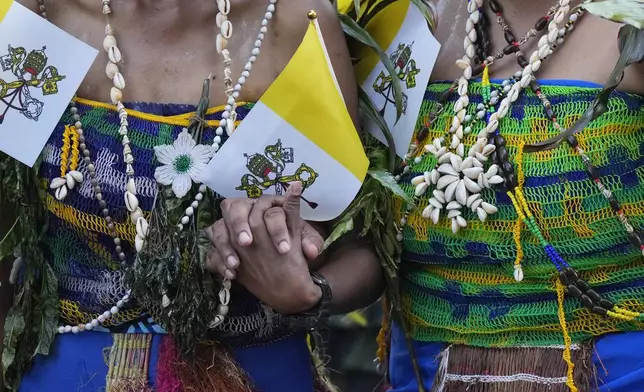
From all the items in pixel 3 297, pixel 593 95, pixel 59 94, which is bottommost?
pixel 3 297

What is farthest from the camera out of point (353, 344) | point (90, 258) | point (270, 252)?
point (353, 344)

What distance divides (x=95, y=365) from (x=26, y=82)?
565mm

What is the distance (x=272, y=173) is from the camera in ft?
5.62

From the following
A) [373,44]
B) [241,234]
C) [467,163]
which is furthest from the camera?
[373,44]

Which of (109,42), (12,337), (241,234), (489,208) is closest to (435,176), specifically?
(489,208)

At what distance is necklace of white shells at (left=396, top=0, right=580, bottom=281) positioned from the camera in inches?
70.6

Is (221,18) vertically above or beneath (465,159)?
above

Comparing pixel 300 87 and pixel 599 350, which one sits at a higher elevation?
pixel 300 87

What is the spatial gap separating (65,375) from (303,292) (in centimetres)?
56

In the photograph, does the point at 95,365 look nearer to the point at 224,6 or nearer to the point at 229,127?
the point at 229,127

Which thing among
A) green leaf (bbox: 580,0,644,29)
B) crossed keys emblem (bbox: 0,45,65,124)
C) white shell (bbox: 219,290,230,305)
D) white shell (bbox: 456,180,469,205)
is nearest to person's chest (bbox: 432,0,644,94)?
green leaf (bbox: 580,0,644,29)

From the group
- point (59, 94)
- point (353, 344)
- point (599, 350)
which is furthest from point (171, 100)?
point (353, 344)

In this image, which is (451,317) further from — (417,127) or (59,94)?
(59,94)

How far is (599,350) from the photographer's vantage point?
1.80 meters
